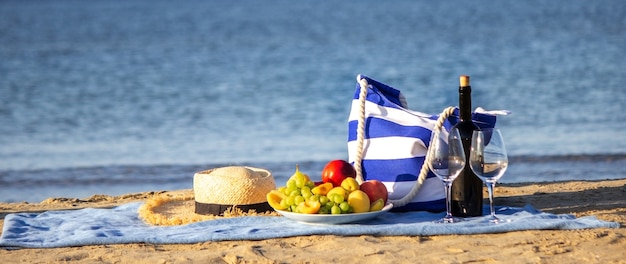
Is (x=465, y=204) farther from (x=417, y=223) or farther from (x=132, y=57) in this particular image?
(x=132, y=57)

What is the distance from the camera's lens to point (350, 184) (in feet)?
18.6

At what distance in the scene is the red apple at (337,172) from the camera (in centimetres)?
591

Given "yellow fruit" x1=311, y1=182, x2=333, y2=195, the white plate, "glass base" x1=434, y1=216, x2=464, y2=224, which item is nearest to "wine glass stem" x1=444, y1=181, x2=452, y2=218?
"glass base" x1=434, y1=216, x2=464, y2=224

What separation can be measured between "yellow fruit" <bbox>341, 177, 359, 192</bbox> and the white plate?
0.16 meters

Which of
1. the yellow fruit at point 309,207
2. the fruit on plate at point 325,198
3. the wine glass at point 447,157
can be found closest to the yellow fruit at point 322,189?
the fruit on plate at point 325,198

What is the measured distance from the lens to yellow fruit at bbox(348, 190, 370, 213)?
5602mm

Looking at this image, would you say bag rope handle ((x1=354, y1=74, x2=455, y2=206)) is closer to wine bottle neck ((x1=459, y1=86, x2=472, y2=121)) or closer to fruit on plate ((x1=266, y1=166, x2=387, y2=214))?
wine bottle neck ((x1=459, y1=86, x2=472, y2=121))

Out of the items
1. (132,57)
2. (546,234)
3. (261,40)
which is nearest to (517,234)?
(546,234)

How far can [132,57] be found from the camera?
2967 cm

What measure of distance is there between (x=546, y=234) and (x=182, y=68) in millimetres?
21361

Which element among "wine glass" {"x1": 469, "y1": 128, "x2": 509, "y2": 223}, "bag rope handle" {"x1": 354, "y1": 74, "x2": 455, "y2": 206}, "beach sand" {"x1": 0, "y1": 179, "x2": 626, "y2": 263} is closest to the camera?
"beach sand" {"x1": 0, "y1": 179, "x2": 626, "y2": 263}

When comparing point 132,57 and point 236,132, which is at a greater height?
point 132,57

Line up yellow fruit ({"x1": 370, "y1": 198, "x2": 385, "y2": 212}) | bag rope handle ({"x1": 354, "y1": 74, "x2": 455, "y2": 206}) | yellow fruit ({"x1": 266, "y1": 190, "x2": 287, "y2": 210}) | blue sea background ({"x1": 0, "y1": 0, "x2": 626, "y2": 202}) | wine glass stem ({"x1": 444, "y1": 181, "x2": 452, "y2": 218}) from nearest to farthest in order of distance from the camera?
1. wine glass stem ({"x1": 444, "y1": 181, "x2": 452, "y2": 218})
2. yellow fruit ({"x1": 370, "y1": 198, "x2": 385, "y2": 212})
3. yellow fruit ({"x1": 266, "y1": 190, "x2": 287, "y2": 210})
4. bag rope handle ({"x1": 354, "y1": 74, "x2": 455, "y2": 206})
5. blue sea background ({"x1": 0, "y1": 0, "x2": 626, "y2": 202})

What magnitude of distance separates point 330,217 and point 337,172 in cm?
40
